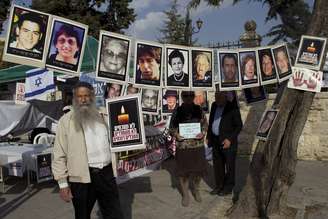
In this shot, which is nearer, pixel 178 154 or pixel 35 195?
pixel 178 154

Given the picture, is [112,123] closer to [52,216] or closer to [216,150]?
[52,216]

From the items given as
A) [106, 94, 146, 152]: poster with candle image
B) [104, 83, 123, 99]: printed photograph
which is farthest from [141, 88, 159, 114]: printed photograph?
[106, 94, 146, 152]: poster with candle image

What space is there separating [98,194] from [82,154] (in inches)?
19.6

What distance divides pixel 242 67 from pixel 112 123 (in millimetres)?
1841

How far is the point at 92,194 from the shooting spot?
405 centimetres

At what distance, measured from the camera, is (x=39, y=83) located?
9656 mm

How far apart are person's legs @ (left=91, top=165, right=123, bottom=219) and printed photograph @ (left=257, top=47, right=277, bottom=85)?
8.15 feet

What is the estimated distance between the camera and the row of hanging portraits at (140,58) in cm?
434

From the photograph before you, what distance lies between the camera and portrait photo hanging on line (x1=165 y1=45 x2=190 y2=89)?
199 inches

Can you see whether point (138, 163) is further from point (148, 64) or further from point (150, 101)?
point (148, 64)

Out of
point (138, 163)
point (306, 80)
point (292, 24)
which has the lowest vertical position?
point (138, 163)

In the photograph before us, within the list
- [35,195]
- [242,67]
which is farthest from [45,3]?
[242,67]

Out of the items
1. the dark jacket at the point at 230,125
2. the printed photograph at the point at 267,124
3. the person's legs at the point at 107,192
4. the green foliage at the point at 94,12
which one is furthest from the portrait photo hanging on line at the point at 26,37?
the green foliage at the point at 94,12

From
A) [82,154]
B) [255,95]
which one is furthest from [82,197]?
[255,95]
